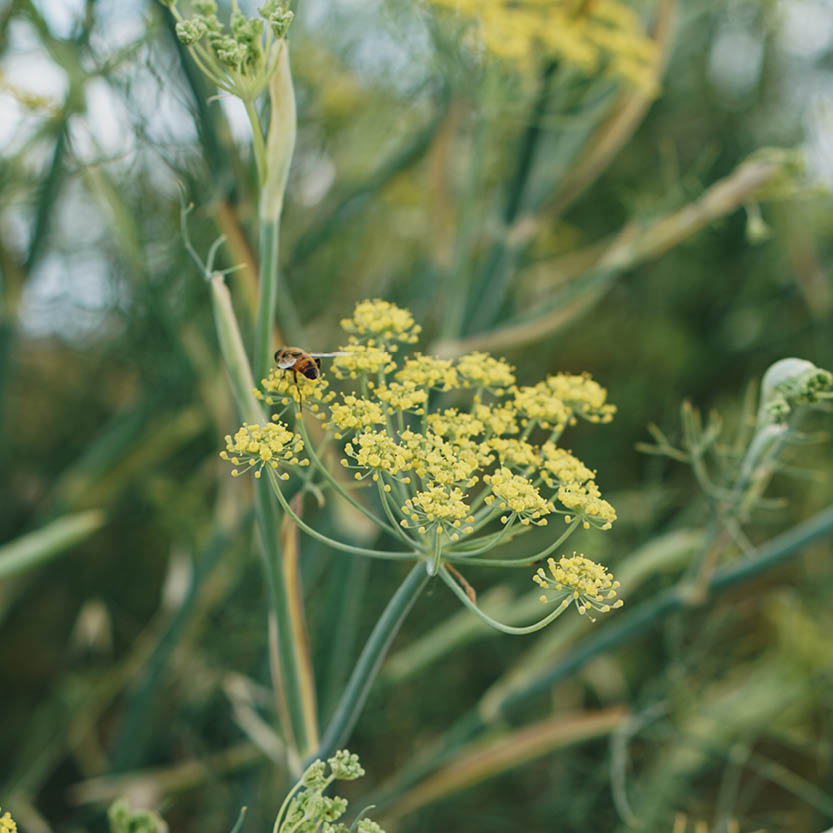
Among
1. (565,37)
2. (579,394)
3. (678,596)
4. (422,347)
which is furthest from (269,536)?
(422,347)

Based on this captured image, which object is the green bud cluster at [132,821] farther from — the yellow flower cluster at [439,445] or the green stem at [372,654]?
the yellow flower cluster at [439,445]

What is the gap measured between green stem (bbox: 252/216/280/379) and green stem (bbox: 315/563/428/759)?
0.21m

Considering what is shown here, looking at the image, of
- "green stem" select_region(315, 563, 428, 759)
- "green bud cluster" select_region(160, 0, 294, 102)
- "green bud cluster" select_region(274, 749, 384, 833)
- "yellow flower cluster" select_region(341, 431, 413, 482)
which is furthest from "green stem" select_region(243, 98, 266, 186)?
"green bud cluster" select_region(274, 749, 384, 833)

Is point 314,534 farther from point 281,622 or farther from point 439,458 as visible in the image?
point 281,622

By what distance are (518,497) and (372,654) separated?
0.19 m

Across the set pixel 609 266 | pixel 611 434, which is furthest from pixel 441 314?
pixel 611 434

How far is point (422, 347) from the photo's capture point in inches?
77.2

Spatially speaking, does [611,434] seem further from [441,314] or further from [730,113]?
[730,113]

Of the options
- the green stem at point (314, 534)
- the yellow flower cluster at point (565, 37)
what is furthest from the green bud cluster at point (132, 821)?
the yellow flower cluster at point (565, 37)

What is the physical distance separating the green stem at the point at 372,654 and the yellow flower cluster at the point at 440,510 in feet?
0.14

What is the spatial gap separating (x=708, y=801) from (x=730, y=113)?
2079 millimetres

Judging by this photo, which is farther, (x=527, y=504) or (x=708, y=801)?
(x=708, y=801)

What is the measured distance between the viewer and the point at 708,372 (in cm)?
254

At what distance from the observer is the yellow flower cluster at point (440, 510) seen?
0.60 m
